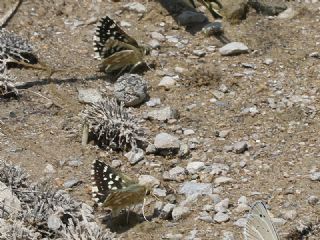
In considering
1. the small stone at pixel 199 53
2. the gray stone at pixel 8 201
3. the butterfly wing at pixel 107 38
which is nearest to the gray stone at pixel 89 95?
the butterfly wing at pixel 107 38

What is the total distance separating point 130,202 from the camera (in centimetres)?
487

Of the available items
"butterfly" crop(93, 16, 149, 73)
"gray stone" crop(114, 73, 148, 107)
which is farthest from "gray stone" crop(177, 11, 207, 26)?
"gray stone" crop(114, 73, 148, 107)

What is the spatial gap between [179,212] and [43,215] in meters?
0.88

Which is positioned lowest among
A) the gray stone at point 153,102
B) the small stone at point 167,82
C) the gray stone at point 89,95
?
the gray stone at point 153,102

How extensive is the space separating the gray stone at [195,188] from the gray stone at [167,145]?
1.31 ft

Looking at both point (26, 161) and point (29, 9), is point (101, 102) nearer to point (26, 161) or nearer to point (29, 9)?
point (26, 161)

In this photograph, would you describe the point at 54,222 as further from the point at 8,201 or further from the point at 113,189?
the point at 113,189

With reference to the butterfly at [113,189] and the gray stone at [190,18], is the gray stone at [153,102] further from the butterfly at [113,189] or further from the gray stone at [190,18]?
the gray stone at [190,18]

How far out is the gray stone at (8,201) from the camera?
476cm

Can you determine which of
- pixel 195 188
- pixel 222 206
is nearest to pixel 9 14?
pixel 195 188

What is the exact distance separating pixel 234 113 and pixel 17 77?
1.89 meters

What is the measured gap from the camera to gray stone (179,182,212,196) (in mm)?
5074

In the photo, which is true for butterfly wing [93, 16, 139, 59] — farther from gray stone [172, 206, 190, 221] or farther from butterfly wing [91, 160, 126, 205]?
gray stone [172, 206, 190, 221]

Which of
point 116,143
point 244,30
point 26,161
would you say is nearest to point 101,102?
point 116,143
